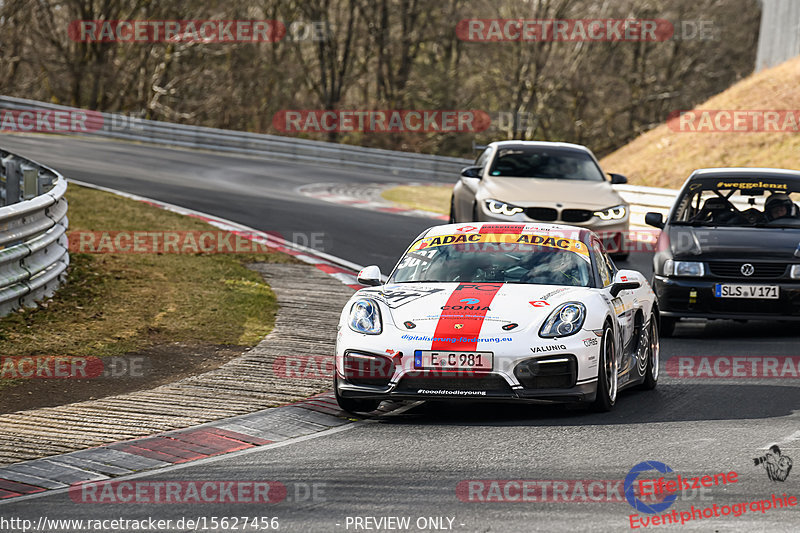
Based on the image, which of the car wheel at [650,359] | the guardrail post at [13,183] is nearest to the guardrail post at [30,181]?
the guardrail post at [13,183]

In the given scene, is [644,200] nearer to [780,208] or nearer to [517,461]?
[780,208]

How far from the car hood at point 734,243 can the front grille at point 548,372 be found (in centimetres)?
451

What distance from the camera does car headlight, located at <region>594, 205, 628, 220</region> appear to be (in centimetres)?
1634

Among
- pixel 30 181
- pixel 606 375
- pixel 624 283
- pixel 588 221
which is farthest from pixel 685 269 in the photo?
pixel 30 181

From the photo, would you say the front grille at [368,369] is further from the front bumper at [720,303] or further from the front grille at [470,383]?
the front bumper at [720,303]

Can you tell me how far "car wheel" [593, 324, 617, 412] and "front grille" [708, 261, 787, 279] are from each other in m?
3.72

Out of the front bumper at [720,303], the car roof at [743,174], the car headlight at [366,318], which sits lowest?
the front bumper at [720,303]

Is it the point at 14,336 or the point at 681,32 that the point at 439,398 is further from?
the point at 681,32

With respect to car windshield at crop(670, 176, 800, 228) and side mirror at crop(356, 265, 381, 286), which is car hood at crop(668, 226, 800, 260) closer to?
car windshield at crop(670, 176, 800, 228)

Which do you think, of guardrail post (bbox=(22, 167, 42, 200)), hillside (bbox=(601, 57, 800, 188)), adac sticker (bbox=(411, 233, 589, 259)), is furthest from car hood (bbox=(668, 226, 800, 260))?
hillside (bbox=(601, 57, 800, 188))

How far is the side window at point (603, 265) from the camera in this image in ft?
29.9

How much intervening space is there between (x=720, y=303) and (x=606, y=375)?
3913 millimetres

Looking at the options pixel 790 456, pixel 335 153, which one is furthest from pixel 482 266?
pixel 335 153

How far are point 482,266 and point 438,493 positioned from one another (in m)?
3.17
